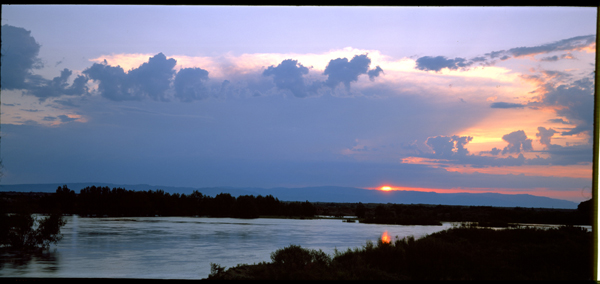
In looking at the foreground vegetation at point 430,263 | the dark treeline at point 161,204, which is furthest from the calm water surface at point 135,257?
the dark treeline at point 161,204

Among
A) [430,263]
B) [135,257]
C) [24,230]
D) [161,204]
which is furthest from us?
[161,204]

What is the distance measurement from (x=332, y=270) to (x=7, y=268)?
1512 centimetres

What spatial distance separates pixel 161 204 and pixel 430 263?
66.4 meters

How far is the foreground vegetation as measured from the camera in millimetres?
9711

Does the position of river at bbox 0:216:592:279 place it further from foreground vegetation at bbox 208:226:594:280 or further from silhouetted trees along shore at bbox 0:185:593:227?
silhouetted trees along shore at bbox 0:185:593:227

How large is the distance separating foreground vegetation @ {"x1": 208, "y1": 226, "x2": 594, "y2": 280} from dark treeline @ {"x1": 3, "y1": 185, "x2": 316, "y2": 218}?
59988 millimetres

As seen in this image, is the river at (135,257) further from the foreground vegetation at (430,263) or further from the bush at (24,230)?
the foreground vegetation at (430,263)

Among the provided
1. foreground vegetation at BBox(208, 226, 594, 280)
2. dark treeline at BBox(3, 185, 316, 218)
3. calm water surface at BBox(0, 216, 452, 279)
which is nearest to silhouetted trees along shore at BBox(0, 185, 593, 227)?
dark treeline at BBox(3, 185, 316, 218)

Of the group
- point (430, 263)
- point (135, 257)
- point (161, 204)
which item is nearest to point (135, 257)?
point (135, 257)

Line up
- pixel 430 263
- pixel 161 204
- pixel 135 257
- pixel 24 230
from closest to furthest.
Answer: pixel 430 263 < pixel 24 230 < pixel 135 257 < pixel 161 204

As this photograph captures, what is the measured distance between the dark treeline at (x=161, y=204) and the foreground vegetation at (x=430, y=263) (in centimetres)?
5999

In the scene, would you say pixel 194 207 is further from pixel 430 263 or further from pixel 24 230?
pixel 430 263

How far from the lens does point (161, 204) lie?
70.5 meters
